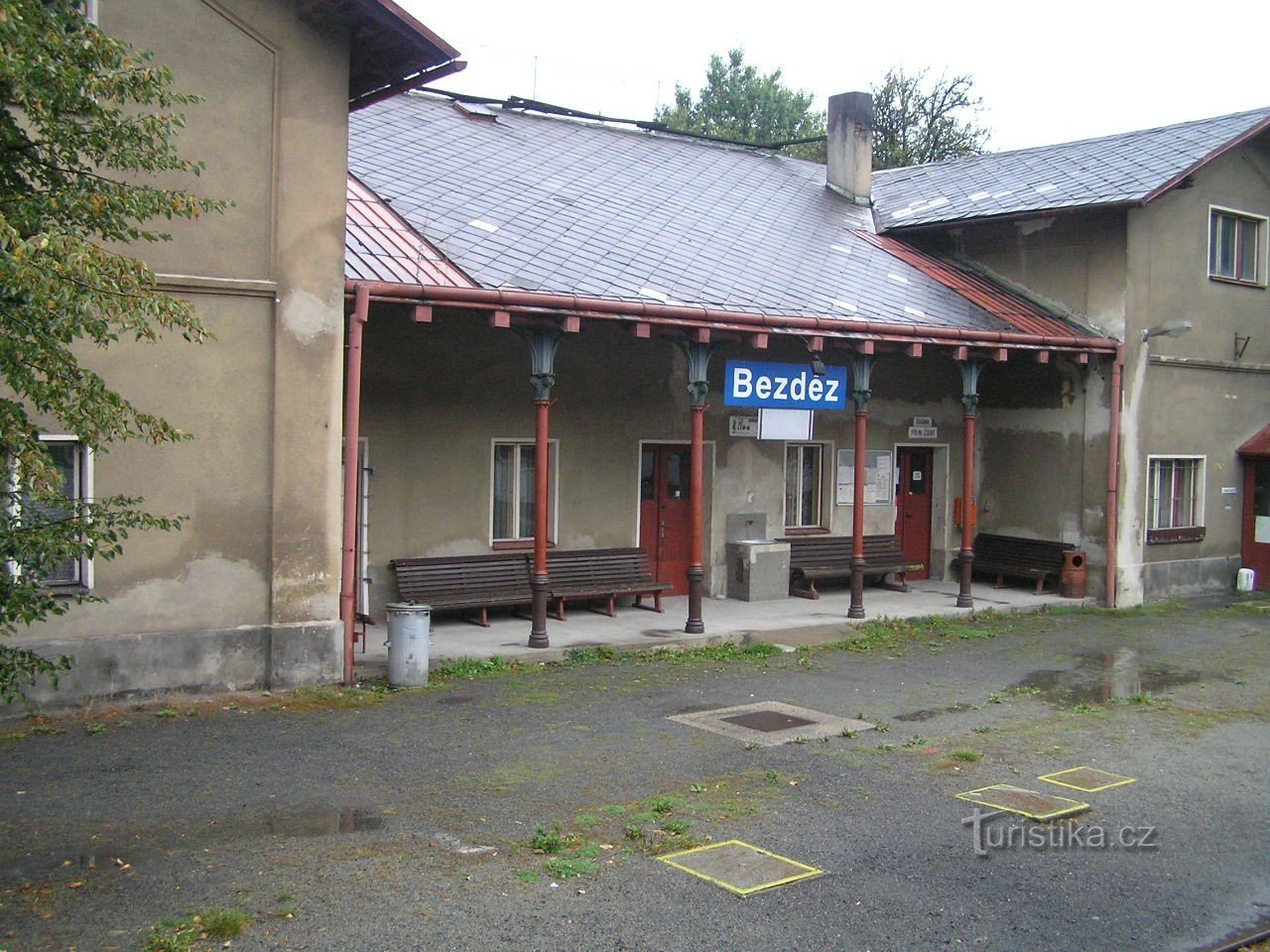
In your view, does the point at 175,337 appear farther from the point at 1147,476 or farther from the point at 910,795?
the point at 1147,476

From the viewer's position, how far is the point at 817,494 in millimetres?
16672

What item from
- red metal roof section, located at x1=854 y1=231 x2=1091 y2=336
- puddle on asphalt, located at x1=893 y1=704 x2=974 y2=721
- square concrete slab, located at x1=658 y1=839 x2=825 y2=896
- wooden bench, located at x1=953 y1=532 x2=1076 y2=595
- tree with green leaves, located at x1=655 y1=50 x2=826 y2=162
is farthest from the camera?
tree with green leaves, located at x1=655 y1=50 x2=826 y2=162

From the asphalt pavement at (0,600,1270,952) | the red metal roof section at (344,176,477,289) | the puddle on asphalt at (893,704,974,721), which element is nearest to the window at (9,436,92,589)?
the asphalt pavement at (0,600,1270,952)

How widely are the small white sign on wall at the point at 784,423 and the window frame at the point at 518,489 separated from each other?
95.5 inches

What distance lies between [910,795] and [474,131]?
40.4ft

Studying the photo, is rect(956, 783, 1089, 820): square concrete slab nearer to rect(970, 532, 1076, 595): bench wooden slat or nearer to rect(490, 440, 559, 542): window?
rect(490, 440, 559, 542): window

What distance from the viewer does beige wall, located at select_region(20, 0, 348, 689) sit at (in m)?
9.25

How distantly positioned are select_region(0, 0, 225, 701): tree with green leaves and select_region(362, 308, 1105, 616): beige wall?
6870 mm

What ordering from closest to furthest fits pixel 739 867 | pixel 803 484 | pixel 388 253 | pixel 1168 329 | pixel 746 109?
pixel 739 867, pixel 388 253, pixel 1168 329, pixel 803 484, pixel 746 109

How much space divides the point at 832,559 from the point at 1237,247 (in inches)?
314

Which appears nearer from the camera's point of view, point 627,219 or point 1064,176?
point 627,219

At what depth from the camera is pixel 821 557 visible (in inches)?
640

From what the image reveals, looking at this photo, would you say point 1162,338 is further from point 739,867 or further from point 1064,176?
point 739,867

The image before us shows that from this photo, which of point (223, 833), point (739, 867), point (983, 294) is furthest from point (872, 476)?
point (223, 833)
